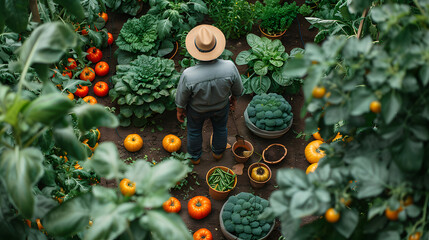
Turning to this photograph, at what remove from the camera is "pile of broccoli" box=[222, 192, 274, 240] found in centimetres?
372

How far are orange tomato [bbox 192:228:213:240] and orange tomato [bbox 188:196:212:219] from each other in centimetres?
24

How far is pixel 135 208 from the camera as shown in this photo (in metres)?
1.51

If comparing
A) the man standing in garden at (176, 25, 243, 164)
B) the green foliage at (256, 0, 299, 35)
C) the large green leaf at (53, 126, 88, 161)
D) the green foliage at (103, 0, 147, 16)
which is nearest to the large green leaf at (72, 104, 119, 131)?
the large green leaf at (53, 126, 88, 161)

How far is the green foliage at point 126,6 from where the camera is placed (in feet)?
18.5

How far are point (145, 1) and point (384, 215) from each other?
4808 millimetres

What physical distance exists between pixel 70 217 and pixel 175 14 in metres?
3.80

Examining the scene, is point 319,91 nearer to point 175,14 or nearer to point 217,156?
point 217,156

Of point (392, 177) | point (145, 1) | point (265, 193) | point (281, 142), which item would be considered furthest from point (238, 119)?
point (392, 177)

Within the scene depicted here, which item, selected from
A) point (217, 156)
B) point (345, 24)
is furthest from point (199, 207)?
point (345, 24)

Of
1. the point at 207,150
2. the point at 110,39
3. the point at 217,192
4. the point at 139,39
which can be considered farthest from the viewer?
the point at 110,39

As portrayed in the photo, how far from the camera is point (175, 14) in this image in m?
5.02

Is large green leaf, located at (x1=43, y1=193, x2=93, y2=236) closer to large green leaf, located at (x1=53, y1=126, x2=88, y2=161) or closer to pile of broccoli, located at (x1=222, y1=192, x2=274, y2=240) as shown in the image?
large green leaf, located at (x1=53, y1=126, x2=88, y2=161)

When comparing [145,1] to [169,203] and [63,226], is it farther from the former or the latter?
[63,226]

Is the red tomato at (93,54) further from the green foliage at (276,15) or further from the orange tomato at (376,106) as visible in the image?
the orange tomato at (376,106)
